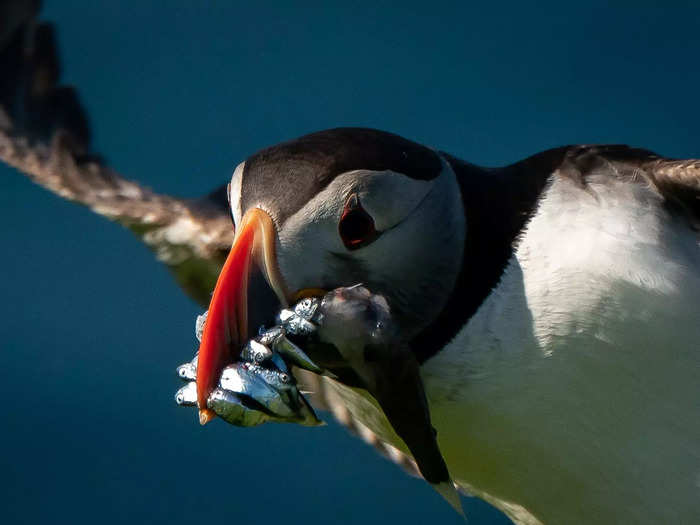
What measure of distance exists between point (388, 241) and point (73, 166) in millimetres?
1225

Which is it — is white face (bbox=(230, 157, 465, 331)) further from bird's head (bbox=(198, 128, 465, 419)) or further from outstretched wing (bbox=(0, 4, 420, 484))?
outstretched wing (bbox=(0, 4, 420, 484))

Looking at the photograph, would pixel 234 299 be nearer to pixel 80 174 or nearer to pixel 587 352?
pixel 587 352

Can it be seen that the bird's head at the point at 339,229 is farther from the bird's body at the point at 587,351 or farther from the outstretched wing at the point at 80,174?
the outstretched wing at the point at 80,174

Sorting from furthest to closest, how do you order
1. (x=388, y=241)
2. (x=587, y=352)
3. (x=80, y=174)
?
(x=80, y=174) < (x=587, y=352) < (x=388, y=241)

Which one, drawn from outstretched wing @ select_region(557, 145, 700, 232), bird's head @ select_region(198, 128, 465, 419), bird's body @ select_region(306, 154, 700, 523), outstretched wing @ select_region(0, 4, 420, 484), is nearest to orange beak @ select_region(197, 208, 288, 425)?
bird's head @ select_region(198, 128, 465, 419)

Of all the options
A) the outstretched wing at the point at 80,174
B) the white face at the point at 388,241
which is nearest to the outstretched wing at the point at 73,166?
the outstretched wing at the point at 80,174

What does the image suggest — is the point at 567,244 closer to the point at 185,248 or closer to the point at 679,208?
the point at 679,208

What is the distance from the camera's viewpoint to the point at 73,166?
97.6 inches

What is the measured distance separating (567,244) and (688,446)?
44 centimetres

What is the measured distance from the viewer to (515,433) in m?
1.72

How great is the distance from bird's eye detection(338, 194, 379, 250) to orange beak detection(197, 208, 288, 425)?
0.33 feet

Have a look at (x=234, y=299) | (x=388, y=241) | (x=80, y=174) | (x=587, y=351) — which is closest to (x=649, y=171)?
(x=587, y=351)

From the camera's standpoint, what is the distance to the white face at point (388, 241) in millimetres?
1425

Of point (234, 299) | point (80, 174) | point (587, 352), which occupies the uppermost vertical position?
point (80, 174)
